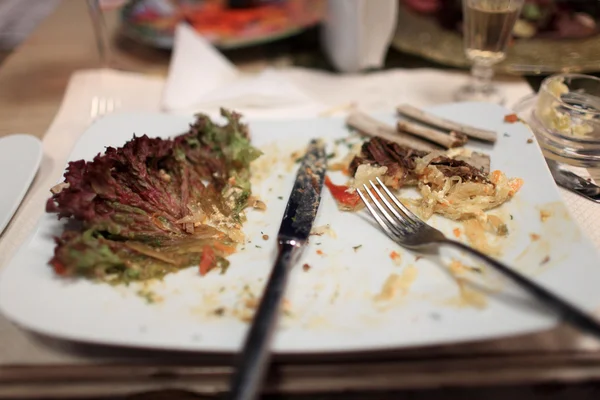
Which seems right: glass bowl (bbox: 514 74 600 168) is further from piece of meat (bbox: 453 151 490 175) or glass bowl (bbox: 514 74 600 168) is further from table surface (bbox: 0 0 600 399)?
table surface (bbox: 0 0 600 399)

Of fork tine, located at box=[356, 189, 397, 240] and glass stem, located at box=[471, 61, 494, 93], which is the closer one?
fork tine, located at box=[356, 189, 397, 240]

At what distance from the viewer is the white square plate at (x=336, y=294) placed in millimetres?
728

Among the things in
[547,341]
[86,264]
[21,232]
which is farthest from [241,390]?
[21,232]

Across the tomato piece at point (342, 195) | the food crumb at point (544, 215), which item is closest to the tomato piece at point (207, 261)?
the tomato piece at point (342, 195)

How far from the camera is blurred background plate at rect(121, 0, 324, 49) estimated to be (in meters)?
1.86

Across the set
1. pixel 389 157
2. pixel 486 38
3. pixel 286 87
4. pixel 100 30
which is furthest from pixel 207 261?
pixel 100 30

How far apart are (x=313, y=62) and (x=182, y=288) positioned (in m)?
1.31

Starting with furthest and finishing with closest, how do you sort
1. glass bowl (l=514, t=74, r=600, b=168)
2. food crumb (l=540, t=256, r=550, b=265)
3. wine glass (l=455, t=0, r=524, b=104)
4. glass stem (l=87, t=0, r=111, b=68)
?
1. glass stem (l=87, t=0, r=111, b=68)
2. wine glass (l=455, t=0, r=524, b=104)
3. glass bowl (l=514, t=74, r=600, b=168)
4. food crumb (l=540, t=256, r=550, b=265)

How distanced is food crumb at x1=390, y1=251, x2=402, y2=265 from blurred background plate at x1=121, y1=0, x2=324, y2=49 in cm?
Answer: 124

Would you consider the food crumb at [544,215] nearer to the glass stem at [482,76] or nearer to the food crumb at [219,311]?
the food crumb at [219,311]

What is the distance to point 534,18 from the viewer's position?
6.07ft

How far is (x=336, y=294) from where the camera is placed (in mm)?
831

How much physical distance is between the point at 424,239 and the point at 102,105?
4.01ft

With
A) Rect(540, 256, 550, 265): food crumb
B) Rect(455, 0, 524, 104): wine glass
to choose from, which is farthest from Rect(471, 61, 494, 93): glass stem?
Rect(540, 256, 550, 265): food crumb
